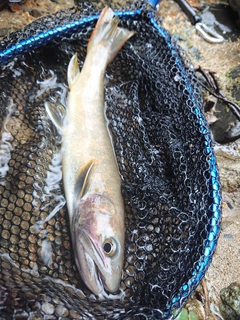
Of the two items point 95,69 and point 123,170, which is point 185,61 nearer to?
point 95,69

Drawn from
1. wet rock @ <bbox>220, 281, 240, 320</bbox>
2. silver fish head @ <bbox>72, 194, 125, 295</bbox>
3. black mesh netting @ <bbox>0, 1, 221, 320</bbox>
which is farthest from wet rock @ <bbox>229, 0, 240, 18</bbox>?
wet rock @ <bbox>220, 281, 240, 320</bbox>

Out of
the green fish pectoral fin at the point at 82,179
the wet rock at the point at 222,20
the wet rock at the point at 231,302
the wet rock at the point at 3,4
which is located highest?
the wet rock at the point at 3,4

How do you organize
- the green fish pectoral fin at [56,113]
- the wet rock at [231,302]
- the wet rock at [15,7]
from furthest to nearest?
the wet rock at [15,7] < the green fish pectoral fin at [56,113] < the wet rock at [231,302]

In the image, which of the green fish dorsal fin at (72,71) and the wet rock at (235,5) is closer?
the green fish dorsal fin at (72,71)

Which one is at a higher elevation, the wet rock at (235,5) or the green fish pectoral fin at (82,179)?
the wet rock at (235,5)

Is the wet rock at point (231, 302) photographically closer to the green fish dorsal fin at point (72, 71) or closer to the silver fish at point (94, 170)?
the silver fish at point (94, 170)

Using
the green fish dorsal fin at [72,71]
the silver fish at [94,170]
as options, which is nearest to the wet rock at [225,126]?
the silver fish at [94,170]
